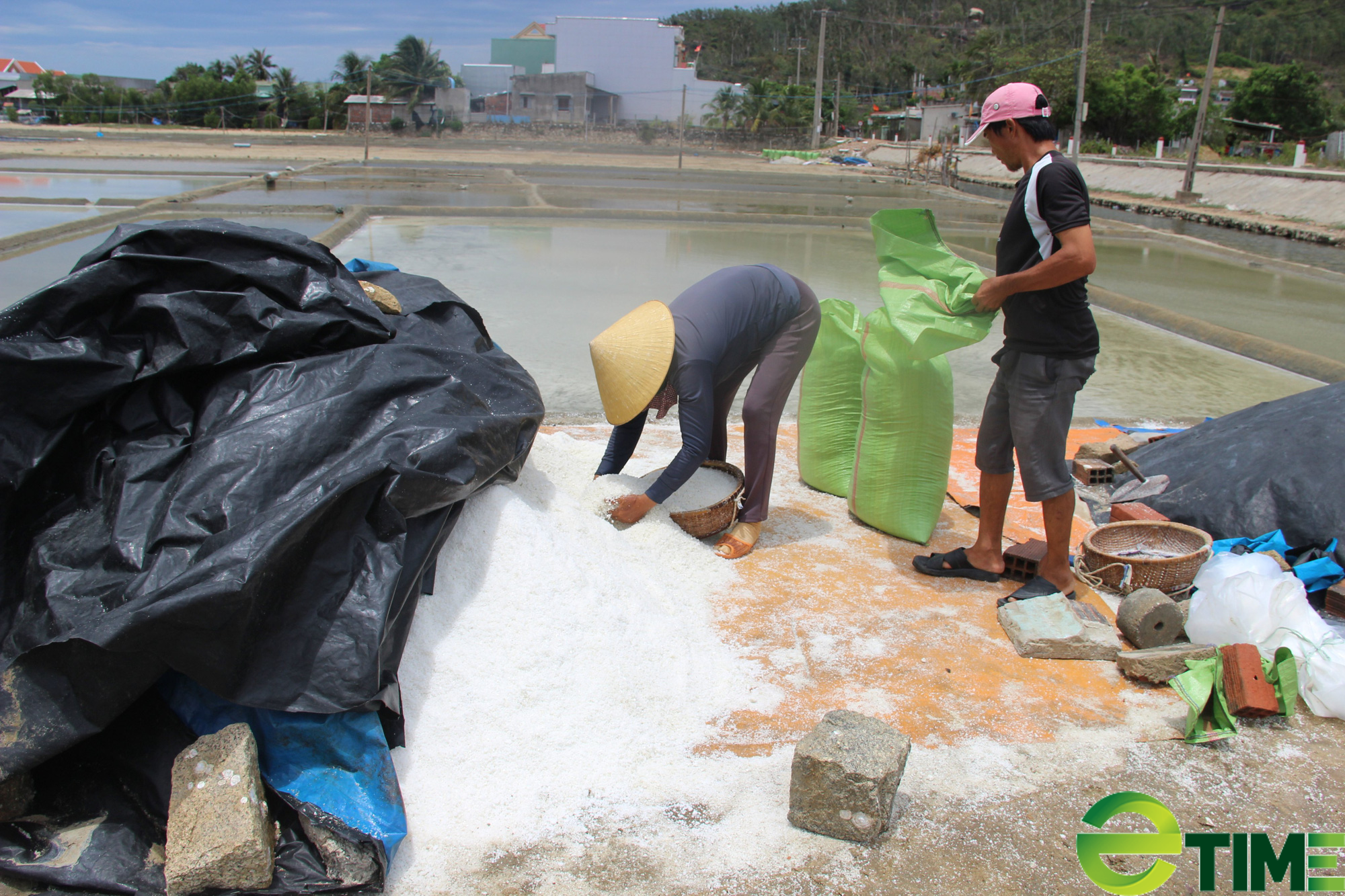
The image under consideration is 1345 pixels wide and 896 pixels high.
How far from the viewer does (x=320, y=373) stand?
2.17m

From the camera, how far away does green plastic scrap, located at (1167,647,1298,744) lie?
2062mm

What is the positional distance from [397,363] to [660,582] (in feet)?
3.13

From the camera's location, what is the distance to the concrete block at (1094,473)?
3598 mm

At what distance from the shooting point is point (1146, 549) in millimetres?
2979

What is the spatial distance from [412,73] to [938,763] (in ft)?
174

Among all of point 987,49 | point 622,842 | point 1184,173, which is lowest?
point 622,842

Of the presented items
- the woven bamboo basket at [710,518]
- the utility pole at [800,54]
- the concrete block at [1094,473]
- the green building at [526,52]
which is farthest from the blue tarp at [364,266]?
the utility pole at [800,54]

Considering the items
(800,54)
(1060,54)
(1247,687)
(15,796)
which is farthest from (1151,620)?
(800,54)

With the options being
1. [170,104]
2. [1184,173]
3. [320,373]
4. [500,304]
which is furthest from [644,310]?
[170,104]

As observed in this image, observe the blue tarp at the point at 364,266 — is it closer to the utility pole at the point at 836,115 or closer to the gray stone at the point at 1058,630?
the gray stone at the point at 1058,630

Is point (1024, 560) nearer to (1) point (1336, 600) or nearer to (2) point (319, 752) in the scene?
(1) point (1336, 600)

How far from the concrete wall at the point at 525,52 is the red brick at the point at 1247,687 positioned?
61865 millimetres

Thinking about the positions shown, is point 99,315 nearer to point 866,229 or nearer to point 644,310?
point 644,310

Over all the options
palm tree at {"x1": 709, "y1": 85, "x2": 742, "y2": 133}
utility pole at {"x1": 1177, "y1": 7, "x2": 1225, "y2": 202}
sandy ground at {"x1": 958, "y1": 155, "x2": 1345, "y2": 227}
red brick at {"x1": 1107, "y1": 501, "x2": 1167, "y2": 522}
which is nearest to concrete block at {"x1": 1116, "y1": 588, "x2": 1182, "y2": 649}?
red brick at {"x1": 1107, "y1": 501, "x2": 1167, "y2": 522}
